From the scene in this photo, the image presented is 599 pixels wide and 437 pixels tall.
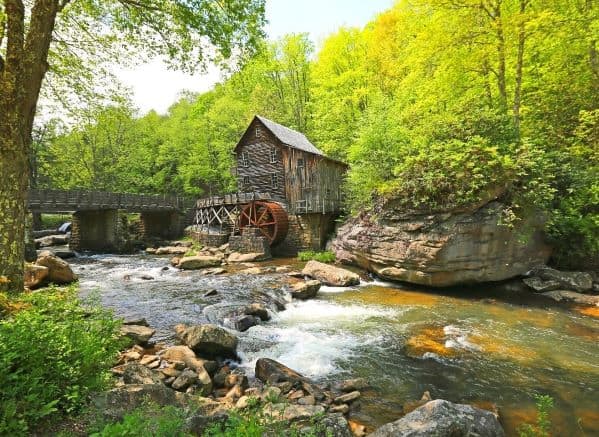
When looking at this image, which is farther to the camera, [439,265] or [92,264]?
[92,264]

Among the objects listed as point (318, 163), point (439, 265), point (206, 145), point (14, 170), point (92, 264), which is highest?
point (206, 145)

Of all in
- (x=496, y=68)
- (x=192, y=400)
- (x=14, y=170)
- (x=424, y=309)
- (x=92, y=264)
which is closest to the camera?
(x=192, y=400)

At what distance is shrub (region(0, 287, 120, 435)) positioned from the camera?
2180 mm

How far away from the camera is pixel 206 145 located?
2888 centimetres

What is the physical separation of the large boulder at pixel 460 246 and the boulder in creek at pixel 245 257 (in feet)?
26.0

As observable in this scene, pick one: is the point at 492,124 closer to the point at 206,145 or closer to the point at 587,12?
the point at 587,12

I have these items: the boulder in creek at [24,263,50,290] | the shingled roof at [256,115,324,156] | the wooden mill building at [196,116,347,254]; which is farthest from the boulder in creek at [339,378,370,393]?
the shingled roof at [256,115,324,156]

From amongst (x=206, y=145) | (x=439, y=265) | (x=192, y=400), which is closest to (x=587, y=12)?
(x=439, y=265)

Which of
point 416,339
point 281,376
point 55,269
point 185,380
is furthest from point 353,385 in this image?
point 55,269

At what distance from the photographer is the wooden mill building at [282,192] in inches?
716

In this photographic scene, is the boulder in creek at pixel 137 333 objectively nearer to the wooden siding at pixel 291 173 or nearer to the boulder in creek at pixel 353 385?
the boulder in creek at pixel 353 385

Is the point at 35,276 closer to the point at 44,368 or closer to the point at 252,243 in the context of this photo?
the point at 44,368

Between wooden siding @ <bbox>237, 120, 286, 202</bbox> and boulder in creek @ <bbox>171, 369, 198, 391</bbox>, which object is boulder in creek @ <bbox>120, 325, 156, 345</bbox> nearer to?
boulder in creek @ <bbox>171, 369, 198, 391</bbox>

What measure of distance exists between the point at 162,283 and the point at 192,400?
8.74m
